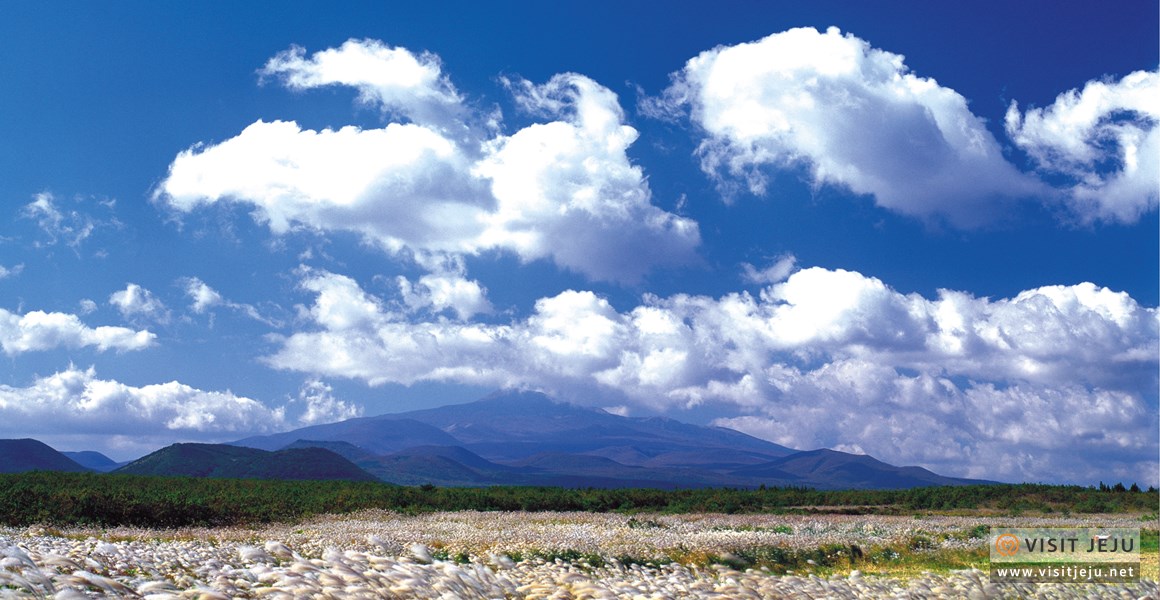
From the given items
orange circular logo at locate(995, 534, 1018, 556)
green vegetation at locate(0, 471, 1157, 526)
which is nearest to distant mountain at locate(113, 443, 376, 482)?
green vegetation at locate(0, 471, 1157, 526)

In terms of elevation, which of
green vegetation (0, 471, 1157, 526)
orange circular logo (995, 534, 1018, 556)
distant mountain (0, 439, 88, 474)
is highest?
orange circular logo (995, 534, 1018, 556)

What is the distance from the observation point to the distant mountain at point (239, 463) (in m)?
161

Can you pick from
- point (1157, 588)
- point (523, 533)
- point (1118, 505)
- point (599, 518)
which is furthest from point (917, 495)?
point (1157, 588)

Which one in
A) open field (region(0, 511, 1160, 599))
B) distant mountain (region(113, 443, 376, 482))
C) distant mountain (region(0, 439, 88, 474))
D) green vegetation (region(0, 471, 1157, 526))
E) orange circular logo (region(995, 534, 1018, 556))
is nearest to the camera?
open field (region(0, 511, 1160, 599))

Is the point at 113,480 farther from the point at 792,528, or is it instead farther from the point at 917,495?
the point at 917,495

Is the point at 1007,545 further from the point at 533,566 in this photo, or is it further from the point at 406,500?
the point at 406,500

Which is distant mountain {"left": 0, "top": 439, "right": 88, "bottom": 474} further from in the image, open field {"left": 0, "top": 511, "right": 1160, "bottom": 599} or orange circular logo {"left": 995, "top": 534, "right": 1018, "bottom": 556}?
orange circular logo {"left": 995, "top": 534, "right": 1018, "bottom": 556}

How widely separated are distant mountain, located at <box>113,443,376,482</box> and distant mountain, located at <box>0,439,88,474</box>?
1348 inches

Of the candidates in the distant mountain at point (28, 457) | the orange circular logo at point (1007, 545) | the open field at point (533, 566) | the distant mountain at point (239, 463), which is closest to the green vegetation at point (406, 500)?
the open field at point (533, 566)

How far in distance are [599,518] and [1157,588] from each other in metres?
30.6

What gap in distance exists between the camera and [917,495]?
2616 inches

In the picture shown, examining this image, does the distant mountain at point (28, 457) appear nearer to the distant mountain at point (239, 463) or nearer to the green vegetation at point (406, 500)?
the distant mountain at point (239, 463)

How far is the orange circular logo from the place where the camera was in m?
27.4

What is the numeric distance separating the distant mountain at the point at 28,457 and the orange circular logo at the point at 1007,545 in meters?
205
